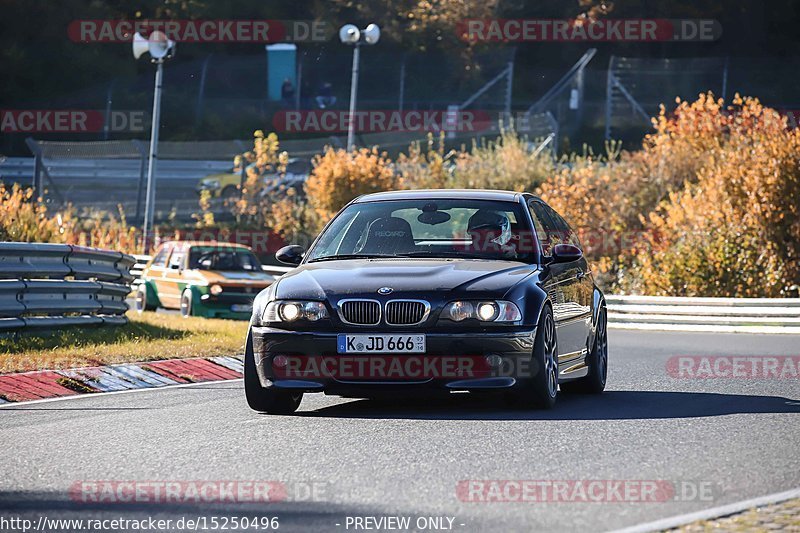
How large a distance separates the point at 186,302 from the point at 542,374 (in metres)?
16.6

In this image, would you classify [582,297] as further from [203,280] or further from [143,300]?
[143,300]

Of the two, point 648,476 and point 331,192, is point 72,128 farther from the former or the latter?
point 648,476

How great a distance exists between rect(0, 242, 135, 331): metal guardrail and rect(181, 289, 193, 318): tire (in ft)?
25.4

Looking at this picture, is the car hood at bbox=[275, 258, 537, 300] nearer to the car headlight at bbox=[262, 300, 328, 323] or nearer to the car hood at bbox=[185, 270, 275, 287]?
the car headlight at bbox=[262, 300, 328, 323]

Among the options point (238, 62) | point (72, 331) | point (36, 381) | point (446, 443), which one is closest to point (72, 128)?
point (238, 62)

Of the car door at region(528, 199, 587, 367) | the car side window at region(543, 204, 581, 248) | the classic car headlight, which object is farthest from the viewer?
the classic car headlight

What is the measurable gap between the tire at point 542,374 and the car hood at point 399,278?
0.38 metres

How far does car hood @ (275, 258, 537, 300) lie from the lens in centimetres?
1054

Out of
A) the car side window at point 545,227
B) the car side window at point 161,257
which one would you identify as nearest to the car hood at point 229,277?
the car side window at point 161,257

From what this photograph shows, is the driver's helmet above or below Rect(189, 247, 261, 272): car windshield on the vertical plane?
above

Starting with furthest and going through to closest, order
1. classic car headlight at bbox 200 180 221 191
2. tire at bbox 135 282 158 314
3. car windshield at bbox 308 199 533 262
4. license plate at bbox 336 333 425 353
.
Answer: classic car headlight at bbox 200 180 221 191, tire at bbox 135 282 158 314, car windshield at bbox 308 199 533 262, license plate at bbox 336 333 425 353

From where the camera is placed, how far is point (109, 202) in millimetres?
47156

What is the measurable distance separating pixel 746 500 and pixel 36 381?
760 cm

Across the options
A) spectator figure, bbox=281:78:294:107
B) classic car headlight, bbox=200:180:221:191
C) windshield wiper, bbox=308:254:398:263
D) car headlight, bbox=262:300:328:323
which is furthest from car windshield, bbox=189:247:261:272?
spectator figure, bbox=281:78:294:107
